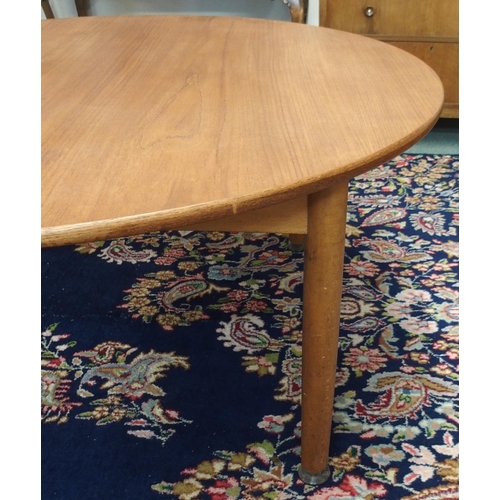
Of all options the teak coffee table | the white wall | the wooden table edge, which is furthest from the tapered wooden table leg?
the white wall

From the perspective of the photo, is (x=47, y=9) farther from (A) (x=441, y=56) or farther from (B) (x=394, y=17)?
(A) (x=441, y=56)

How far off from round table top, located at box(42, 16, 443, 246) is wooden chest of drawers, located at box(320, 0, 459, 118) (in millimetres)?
1105

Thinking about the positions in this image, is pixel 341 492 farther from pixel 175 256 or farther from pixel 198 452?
pixel 175 256

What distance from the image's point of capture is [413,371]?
1.18 metres

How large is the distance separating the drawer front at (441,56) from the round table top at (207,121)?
1.15 metres

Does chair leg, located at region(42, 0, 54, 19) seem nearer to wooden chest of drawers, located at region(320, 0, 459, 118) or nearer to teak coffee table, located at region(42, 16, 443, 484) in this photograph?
wooden chest of drawers, located at region(320, 0, 459, 118)

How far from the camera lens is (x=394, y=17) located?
226 centimetres

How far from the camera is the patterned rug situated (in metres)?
0.97

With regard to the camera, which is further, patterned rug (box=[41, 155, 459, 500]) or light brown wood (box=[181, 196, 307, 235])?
patterned rug (box=[41, 155, 459, 500])

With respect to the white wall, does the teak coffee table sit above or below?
below

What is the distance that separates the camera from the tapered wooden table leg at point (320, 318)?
76 centimetres

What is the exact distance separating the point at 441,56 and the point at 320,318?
1.77 meters

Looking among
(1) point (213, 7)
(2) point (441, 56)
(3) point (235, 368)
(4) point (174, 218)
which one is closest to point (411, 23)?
Answer: (2) point (441, 56)
